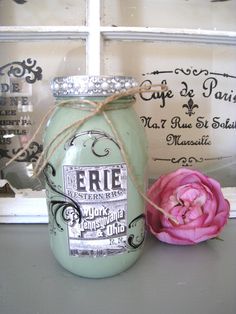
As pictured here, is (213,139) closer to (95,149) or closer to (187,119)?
(187,119)

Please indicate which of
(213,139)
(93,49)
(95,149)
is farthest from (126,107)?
(213,139)

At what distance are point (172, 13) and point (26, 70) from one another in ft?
0.92

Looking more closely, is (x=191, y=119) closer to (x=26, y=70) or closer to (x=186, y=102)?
(x=186, y=102)

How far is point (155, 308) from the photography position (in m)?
0.36

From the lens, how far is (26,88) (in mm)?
565

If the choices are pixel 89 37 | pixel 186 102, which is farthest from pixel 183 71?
pixel 89 37

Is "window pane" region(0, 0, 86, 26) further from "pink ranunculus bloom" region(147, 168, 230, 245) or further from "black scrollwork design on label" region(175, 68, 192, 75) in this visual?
"pink ranunculus bloom" region(147, 168, 230, 245)

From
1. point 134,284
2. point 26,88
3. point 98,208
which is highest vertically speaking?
point 26,88

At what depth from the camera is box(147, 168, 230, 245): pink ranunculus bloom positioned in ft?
1.49

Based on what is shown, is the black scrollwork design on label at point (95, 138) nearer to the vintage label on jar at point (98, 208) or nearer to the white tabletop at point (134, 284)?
the vintage label on jar at point (98, 208)

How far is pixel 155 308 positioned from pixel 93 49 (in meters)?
0.40

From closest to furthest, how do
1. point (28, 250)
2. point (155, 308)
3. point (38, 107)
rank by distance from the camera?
1. point (155, 308)
2. point (28, 250)
3. point (38, 107)

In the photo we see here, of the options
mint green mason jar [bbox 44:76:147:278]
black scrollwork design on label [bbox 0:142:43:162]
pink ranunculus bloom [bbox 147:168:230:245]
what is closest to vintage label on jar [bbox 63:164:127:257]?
mint green mason jar [bbox 44:76:147:278]

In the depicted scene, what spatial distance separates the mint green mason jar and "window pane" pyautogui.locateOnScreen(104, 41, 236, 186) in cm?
20
